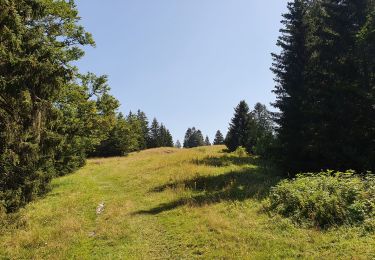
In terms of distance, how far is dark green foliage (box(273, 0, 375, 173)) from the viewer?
770 inches

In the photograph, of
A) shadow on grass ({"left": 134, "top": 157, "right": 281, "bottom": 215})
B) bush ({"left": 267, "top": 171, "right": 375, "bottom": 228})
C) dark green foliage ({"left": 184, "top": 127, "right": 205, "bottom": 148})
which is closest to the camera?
bush ({"left": 267, "top": 171, "right": 375, "bottom": 228})

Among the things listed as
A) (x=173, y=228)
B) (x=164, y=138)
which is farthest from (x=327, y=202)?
(x=164, y=138)

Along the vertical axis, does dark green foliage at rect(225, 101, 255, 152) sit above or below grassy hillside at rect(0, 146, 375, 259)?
above

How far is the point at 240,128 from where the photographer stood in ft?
172

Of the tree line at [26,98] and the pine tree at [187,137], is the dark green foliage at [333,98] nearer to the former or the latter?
the tree line at [26,98]

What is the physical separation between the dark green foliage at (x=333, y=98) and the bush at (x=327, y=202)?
7033 millimetres

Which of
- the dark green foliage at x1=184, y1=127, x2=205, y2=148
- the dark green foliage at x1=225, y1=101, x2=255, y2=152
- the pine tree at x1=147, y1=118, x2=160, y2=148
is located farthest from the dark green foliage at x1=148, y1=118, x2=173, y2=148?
the dark green foliage at x1=225, y1=101, x2=255, y2=152

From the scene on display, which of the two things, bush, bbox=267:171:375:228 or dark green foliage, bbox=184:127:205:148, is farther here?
dark green foliage, bbox=184:127:205:148

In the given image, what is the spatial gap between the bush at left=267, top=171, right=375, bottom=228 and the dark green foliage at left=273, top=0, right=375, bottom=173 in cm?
703

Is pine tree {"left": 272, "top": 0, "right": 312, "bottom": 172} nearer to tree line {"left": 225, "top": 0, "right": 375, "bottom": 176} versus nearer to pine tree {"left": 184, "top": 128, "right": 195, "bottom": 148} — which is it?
tree line {"left": 225, "top": 0, "right": 375, "bottom": 176}

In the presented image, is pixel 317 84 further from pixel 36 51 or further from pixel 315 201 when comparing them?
pixel 36 51

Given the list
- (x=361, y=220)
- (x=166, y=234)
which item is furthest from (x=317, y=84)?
(x=166, y=234)

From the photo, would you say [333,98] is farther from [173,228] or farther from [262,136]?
[262,136]

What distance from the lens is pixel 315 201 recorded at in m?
11.9
